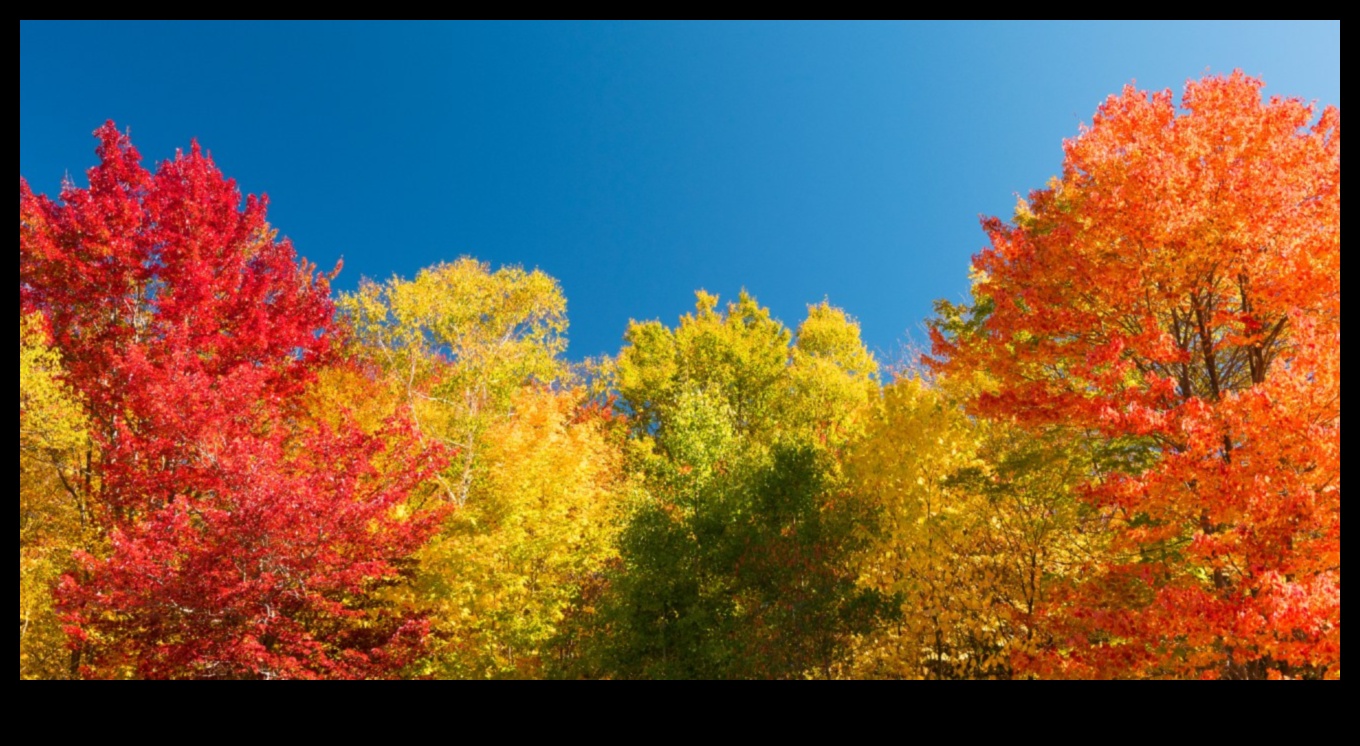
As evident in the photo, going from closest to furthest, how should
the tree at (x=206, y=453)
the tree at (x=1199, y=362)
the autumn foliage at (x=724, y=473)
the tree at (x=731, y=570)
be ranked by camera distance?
the tree at (x=1199, y=362) < the autumn foliage at (x=724, y=473) < the tree at (x=206, y=453) < the tree at (x=731, y=570)

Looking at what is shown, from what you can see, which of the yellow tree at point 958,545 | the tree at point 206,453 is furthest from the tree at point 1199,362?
the tree at point 206,453

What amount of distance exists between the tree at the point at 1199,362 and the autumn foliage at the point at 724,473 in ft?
0.16

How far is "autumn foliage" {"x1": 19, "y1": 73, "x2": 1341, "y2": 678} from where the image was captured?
9.77m

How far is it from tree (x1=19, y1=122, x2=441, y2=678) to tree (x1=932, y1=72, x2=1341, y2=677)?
11.4 meters

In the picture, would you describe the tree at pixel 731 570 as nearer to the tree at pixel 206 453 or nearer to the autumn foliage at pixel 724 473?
the autumn foliage at pixel 724 473

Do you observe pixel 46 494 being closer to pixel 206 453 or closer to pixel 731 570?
pixel 206 453

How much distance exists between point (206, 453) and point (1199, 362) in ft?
56.7

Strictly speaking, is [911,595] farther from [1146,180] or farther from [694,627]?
[1146,180]

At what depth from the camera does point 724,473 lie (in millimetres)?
19781

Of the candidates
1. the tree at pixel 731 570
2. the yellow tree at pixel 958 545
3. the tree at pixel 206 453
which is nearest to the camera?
the tree at pixel 206 453

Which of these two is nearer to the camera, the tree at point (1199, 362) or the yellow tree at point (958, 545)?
the tree at point (1199, 362)

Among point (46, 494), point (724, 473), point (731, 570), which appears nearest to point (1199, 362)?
point (731, 570)

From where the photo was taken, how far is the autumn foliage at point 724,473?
9.77 meters

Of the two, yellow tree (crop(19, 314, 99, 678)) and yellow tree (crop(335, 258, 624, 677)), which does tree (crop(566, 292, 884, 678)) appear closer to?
yellow tree (crop(335, 258, 624, 677))
